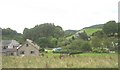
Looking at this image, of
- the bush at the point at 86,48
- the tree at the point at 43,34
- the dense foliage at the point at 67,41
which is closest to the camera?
the bush at the point at 86,48

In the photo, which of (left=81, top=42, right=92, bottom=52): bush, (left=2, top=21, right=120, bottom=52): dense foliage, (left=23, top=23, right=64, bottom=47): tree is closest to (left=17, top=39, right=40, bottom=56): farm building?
(left=2, top=21, right=120, bottom=52): dense foliage

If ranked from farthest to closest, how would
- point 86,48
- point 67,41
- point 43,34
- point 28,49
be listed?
point 67,41, point 43,34, point 86,48, point 28,49

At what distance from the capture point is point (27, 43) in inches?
Answer: 1271

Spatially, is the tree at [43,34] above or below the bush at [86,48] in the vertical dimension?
above

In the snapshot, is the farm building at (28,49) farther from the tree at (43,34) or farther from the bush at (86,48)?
the bush at (86,48)

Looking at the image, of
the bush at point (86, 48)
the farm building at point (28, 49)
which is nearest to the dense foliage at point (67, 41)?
the bush at point (86, 48)

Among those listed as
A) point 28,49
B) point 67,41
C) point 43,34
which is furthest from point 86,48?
point 43,34

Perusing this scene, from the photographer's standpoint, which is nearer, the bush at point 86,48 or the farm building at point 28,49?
the farm building at point 28,49

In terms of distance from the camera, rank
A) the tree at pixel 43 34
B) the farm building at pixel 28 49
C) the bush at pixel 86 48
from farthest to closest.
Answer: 1. the tree at pixel 43 34
2. the bush at pixel 86 48
3. the farm building at pixel 28 49

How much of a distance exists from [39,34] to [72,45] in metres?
7.24

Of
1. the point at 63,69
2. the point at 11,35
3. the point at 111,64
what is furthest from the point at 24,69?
the point at 11,35

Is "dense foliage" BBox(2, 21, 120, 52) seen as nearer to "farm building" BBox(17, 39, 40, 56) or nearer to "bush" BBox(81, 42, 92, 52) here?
"bush" BBox(81, 42, 92, 52)

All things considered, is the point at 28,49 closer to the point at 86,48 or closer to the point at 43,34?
the point at 86,48

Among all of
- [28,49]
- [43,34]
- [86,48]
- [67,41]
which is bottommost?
[28,49]
